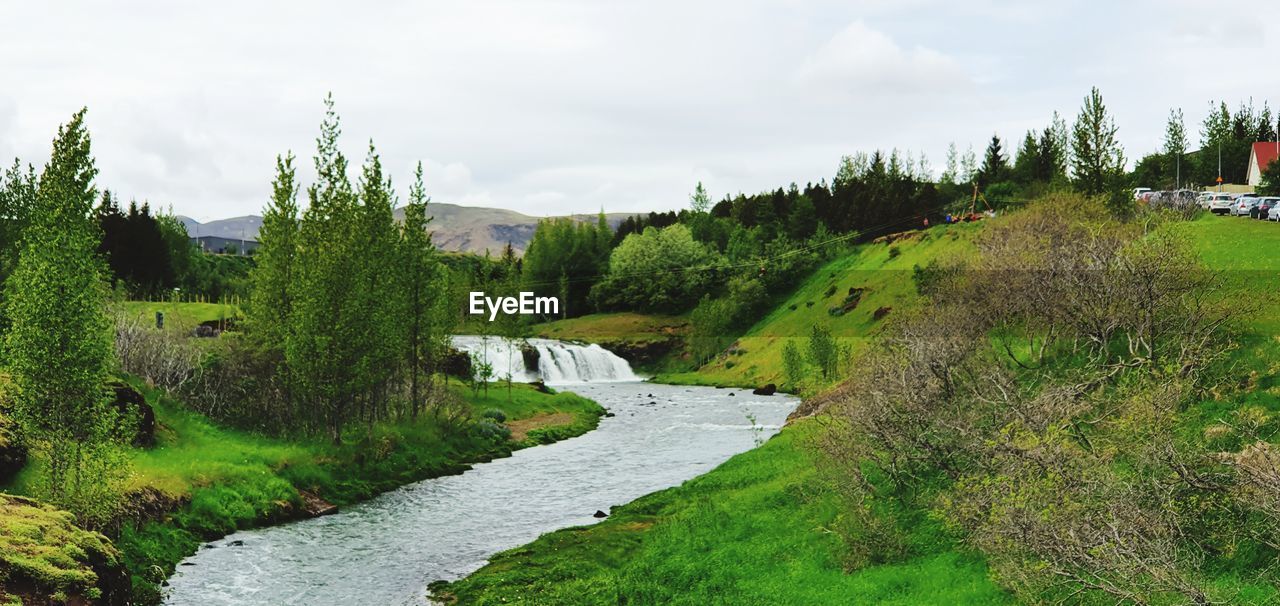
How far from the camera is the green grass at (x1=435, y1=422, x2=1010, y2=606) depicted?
21.8m

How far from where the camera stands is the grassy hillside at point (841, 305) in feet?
360

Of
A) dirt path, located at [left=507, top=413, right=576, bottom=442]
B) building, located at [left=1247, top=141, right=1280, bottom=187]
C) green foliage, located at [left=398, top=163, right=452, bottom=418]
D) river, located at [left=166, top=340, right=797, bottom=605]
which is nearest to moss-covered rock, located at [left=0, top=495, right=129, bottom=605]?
river, located at [left=166, top=340, right=797, bottom=605]

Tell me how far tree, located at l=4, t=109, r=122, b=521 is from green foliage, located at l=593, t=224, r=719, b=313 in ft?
416

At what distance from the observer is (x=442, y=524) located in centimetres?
3678

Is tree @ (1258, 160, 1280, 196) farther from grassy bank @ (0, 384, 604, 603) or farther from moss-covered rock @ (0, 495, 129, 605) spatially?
moss-covered rock @ (0, 495, 129, 605)

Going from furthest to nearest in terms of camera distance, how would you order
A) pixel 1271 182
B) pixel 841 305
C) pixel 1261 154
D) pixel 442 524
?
pixel 1261 154 < pixel 841 305 < pixel 1271 182 < pixel 442 524

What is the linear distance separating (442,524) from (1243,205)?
245ft

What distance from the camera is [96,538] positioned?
24141 millimetres

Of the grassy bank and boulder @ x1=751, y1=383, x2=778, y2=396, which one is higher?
the grassy bank

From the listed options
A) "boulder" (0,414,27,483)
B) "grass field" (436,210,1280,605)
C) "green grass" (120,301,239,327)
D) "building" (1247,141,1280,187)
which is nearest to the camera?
"grass field" (436,210,1280,605)

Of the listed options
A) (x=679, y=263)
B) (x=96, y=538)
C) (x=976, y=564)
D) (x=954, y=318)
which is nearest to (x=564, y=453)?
(x=954, y=318)

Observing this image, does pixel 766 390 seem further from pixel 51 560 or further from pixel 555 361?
pixel 51 560

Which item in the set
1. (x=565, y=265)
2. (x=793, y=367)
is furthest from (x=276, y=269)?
(x=565, y=265)

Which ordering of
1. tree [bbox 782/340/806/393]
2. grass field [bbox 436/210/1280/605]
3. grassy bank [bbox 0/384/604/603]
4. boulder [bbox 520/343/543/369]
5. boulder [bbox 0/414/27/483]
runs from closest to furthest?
grass field [bbox 436/210/1280/605] → boulder [bbox 0/414/27/483] → grassy bank [bbox 0/384/604/603] → tree [bbox 782/340/806/393] → boulder [bbox 520/343/543/369]
